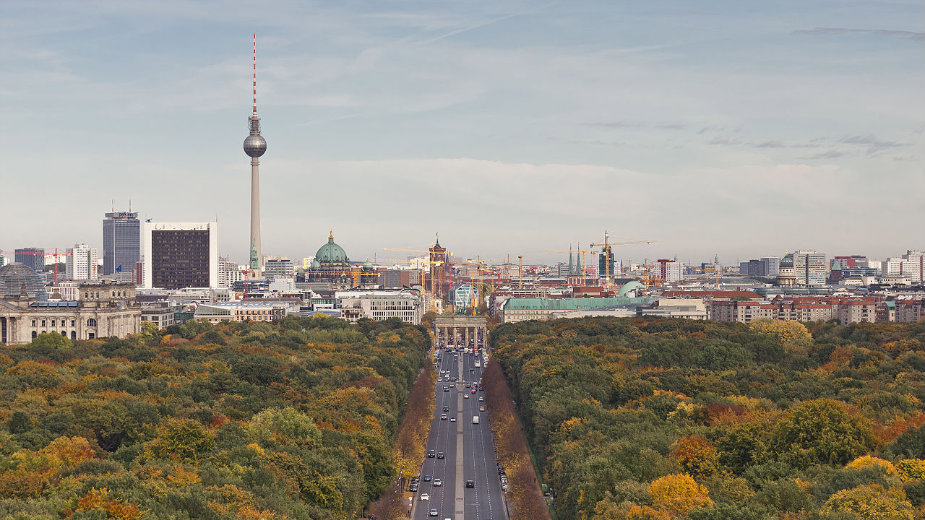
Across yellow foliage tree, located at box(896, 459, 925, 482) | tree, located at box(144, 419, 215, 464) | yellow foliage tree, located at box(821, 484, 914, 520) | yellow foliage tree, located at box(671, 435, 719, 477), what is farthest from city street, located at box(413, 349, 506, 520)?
yellow foliage tree, located at box(821, 484, 914, 520)

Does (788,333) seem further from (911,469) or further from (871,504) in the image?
(871,504)

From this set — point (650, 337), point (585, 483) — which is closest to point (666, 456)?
point (585, 483)

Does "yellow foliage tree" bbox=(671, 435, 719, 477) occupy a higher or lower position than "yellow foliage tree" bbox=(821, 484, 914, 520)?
lower

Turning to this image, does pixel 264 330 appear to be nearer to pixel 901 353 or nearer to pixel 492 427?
pixel 492 427

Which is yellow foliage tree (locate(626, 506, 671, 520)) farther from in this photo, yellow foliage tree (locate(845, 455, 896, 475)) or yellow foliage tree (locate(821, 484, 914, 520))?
yellow foliage tree (locate(845, 455, 896, 475))

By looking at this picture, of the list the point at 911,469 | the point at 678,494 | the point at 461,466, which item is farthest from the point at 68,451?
the point at 911,469

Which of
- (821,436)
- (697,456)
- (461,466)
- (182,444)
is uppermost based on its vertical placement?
(821,436)

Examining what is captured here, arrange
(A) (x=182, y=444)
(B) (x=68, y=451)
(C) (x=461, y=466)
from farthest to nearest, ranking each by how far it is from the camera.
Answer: (C) (x=461, y=466) → (A) (x=182, y=444) → (B) (x=68, y=451)

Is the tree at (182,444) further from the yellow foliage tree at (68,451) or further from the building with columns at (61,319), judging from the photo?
the building with columns at (61,319)
